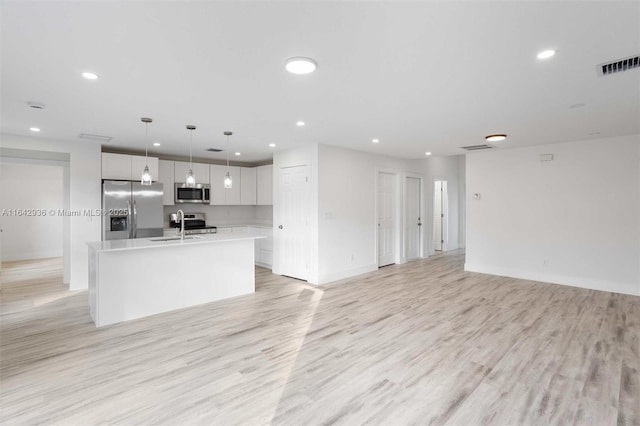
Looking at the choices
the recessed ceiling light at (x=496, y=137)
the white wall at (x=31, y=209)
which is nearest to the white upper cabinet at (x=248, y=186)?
the white wall at (x=31, y=209)

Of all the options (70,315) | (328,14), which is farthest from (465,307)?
(70,315)

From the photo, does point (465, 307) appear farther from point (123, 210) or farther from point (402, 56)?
point (123, 210)

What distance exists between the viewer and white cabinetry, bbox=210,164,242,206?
7191mm

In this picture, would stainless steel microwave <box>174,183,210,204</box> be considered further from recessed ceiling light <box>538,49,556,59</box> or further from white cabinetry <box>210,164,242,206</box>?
recessed ceiling light <box>538,49,556,59</box>

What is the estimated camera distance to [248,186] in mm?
7738

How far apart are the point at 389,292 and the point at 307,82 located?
11.6ft

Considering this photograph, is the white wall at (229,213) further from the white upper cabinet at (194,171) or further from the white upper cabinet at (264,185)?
the white upper cabinet at (194,171)

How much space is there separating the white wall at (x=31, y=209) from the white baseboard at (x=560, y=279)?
10204 mm

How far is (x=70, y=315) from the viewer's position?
13.3ft

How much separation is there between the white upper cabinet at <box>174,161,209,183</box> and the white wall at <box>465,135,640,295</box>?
225 inches

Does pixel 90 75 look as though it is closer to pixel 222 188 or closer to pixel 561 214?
pixel 222 188

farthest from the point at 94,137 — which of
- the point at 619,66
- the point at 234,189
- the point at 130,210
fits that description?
the point at 619,66

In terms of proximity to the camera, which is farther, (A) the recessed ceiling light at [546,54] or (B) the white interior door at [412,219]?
(B) the white interior door at [412,219]

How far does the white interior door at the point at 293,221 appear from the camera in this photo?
5.82 m
